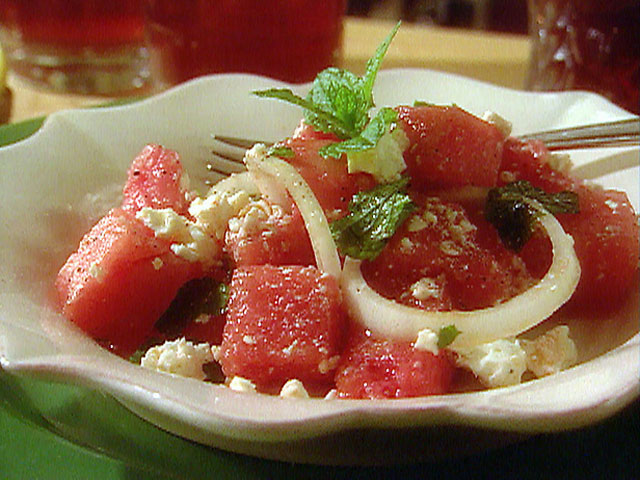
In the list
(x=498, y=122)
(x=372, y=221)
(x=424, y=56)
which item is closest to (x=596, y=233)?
(x=498, y=122)

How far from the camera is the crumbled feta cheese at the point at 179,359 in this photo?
123cm

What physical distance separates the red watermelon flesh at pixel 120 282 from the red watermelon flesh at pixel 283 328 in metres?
0.17

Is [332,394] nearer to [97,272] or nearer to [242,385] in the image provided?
[242,385]

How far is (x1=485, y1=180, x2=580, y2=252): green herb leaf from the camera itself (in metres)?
1.42

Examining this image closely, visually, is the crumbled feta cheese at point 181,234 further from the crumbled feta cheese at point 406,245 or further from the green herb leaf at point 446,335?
the green herb leaf at point 446,335

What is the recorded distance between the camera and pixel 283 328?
4.04ft

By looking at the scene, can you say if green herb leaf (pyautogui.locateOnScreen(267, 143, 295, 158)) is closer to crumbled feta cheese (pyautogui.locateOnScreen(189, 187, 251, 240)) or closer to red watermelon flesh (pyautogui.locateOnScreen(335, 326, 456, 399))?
crumbled feta cheese (pyautogui.locateOnScreen(189, 187, 251, 240))

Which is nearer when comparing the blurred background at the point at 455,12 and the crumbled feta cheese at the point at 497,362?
the crumbled feta cheese at the point at 497,362

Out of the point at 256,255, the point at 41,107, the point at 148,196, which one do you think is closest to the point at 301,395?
the point at 256,255

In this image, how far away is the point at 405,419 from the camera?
3.18 feet

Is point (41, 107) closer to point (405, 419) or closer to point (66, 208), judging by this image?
point (66, 208)

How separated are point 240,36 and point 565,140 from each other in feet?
3.71

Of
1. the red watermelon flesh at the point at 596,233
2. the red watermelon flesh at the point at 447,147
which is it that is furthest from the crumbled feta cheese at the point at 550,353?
the red watermelon flesh at the point at 447,147

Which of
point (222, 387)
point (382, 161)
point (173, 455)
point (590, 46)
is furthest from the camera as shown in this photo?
point (590, 46)
